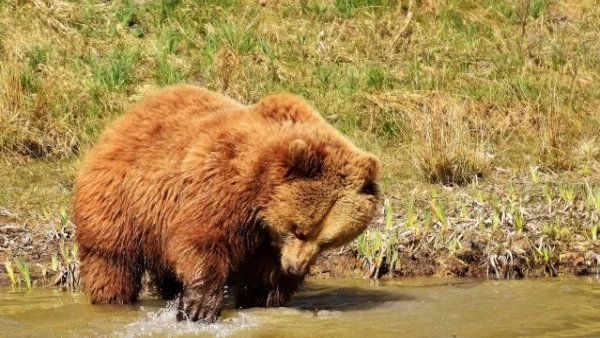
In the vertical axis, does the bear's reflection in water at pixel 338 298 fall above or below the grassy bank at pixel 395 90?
below

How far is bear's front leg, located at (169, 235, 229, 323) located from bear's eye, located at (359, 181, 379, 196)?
0.89 metres

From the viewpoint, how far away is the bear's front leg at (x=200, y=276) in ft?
21.2

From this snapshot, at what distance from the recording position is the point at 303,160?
6.30 metres

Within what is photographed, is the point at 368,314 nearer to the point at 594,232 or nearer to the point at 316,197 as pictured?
the point at 316,197

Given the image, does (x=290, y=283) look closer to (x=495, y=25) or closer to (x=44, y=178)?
(x=44, y=178)

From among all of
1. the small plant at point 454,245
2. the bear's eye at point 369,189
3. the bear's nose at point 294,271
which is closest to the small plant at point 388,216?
the small plant at point 454,245

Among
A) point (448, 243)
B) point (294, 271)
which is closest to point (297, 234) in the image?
point (294, 271)

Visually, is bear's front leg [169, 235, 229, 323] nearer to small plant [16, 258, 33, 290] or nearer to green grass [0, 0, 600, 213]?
small plant [16, 258, 33, 290]

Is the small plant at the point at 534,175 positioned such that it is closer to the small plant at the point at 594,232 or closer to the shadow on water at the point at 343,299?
the small plant at the point at 594,232

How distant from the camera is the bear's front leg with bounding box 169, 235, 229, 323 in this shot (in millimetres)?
6457

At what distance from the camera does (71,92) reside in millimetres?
11242

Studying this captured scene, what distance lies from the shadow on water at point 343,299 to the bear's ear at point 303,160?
1203mm

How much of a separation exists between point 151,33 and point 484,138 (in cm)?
427

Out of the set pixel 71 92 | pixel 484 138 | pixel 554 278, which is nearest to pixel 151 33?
pixel 71 92
